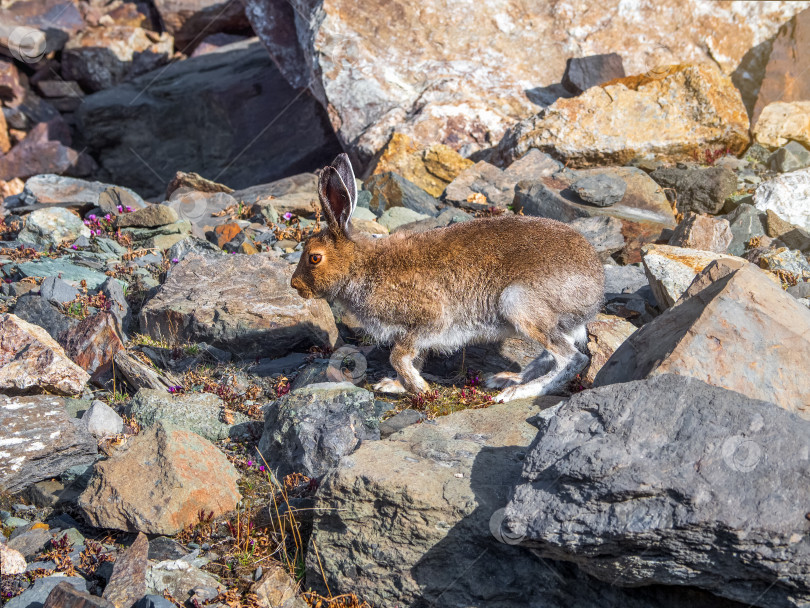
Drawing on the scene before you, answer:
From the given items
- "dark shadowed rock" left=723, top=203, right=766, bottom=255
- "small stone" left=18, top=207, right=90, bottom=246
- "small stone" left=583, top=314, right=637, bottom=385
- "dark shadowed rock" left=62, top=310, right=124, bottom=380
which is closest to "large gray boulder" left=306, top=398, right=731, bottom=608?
"small stone" left=583, top=314, right=637, bottom=385

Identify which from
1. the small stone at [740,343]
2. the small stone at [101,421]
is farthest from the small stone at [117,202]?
the small stone at [740,343]

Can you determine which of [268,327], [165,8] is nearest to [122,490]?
[268,327]

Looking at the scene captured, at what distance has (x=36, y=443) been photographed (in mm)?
6418

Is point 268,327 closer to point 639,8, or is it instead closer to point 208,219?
point 208,219

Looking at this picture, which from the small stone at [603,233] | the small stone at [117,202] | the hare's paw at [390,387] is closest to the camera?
the hare's paw at [390,387]

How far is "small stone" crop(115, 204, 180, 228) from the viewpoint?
38.5 feet

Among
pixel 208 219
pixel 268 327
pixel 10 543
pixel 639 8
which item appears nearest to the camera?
pixel 10 543

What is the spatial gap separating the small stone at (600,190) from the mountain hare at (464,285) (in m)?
3.49

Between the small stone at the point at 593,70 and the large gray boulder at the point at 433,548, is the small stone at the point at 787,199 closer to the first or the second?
the small stone at the point at 593,70

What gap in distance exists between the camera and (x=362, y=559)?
17.1ft

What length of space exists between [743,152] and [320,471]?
10.5 metres

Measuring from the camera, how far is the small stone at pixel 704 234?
9.75 m

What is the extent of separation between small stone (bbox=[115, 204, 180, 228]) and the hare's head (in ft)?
14.6

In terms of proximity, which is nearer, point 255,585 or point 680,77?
point 255,585
